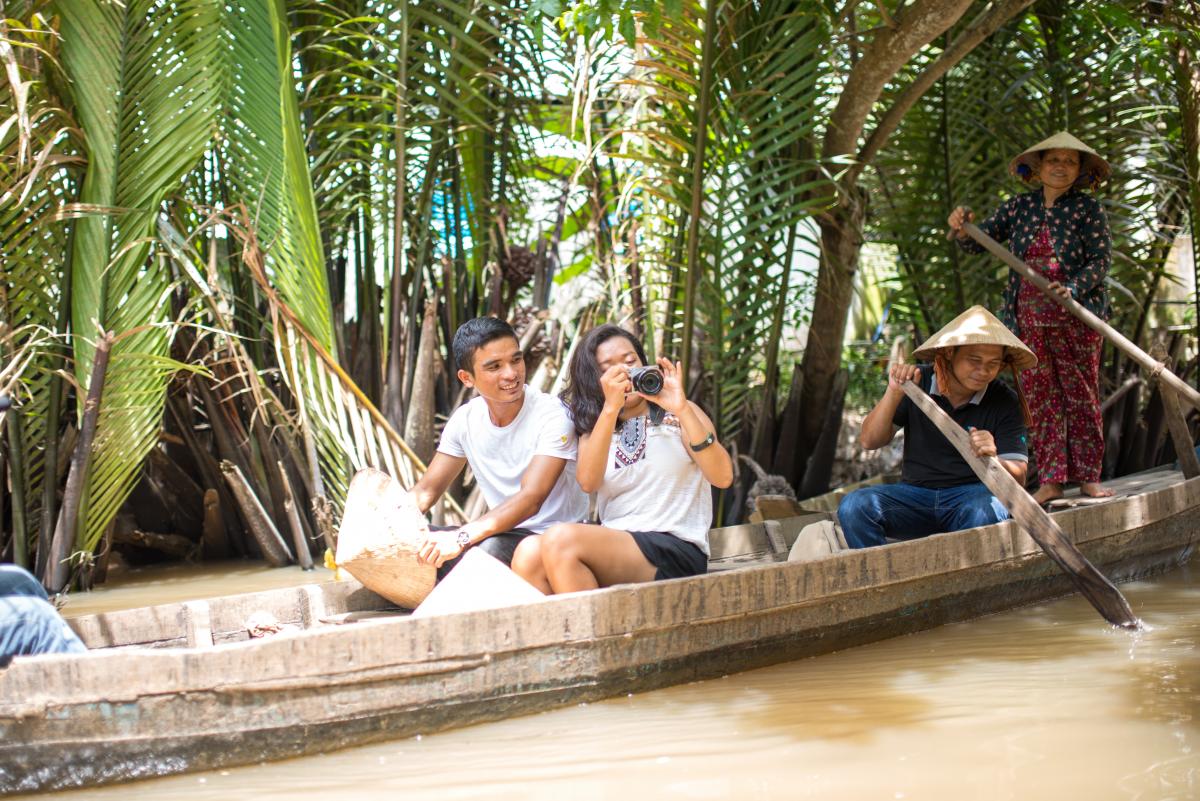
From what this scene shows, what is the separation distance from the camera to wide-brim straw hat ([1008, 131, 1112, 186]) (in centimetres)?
471

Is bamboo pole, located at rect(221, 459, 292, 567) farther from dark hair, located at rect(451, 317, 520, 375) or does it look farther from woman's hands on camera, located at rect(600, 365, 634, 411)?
woman's hands on camera, located at rect(600, 365, 634, 411)

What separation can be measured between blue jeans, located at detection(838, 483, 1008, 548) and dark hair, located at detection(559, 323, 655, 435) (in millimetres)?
1235

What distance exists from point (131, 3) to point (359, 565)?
2.62 metres

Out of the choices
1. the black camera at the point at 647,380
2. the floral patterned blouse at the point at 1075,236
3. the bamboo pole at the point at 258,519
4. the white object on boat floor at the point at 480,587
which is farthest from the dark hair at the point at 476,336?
the floral patterned blouse at the point at 1075,236

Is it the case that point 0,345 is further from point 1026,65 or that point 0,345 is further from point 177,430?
point 1026,65

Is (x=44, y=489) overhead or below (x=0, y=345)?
below

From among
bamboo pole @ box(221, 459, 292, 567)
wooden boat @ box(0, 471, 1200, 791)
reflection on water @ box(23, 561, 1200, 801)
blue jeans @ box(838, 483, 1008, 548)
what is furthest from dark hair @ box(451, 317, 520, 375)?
bamboo pole @ box(221, 459, 292, 567)

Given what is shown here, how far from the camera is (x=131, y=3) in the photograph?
4.64 m

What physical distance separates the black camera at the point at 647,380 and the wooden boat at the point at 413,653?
54 cm

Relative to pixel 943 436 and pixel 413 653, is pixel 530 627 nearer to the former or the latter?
pixel 413 653

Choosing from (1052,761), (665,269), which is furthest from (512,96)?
(1052,761)

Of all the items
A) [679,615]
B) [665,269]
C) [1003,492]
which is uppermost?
[665,269]

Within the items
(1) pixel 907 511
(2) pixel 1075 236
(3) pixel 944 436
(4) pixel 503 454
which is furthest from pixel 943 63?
(4) pixel 503 454

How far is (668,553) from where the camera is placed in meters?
3.50
